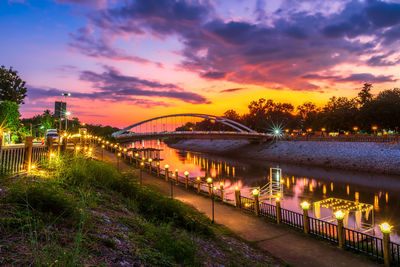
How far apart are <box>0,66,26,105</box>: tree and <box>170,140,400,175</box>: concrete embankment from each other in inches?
2170

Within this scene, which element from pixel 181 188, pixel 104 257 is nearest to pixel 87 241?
pixel 104 257

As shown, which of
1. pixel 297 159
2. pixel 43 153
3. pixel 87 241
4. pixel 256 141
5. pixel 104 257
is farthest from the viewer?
pixel 256 141

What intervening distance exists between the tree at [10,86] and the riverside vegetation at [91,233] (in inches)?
2034

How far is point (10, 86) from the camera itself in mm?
49219

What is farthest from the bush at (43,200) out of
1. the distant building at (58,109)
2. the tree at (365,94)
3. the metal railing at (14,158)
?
the tree at (365,94)

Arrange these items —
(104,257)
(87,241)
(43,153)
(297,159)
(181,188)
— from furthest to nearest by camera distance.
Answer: (297,159)
(181,188)
(43,153)
(87,241)
(104,257)

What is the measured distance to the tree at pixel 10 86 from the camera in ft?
158

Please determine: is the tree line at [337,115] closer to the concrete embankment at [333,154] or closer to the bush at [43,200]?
the concrete embankment at [333,154]

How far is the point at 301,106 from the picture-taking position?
11606 cm

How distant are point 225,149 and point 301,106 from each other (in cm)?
5681

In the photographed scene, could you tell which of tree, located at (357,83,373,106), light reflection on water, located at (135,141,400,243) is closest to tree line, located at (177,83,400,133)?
tree, located at (357,83,373,106)

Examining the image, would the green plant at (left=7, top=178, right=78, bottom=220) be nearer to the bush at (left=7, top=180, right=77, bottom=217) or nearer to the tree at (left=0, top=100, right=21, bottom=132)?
the bush at (left=7, top=180, right=77, bottom=217)

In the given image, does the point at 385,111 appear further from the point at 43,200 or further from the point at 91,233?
the point at 43,200

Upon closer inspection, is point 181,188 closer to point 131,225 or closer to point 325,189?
point 131,225
